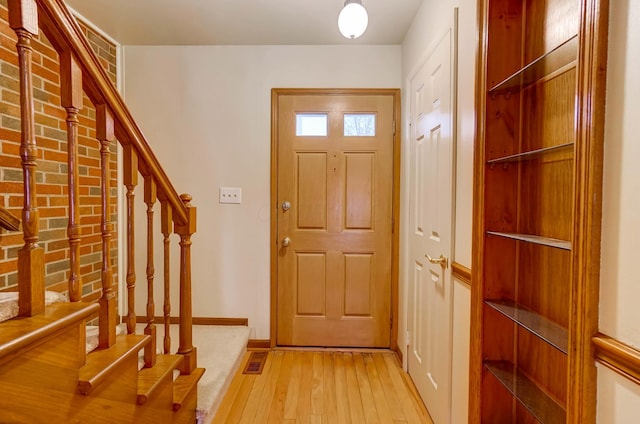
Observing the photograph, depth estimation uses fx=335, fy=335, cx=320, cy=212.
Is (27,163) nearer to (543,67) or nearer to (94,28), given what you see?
(543,67)

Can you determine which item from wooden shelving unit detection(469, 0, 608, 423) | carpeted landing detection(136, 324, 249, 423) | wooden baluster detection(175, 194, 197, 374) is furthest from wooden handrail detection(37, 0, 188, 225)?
wooden shelving unit detection(469, 0, 608, 423)

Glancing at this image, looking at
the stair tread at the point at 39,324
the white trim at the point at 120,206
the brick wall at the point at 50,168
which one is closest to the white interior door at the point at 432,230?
the stair tread at the point at 39,324

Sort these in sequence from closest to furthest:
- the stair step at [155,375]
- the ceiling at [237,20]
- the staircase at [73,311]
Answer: the staircase at [73,311], the stair step at [155,375], the ceiling at [237,20]

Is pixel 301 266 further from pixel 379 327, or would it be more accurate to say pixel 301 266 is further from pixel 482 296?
pixel 482 296

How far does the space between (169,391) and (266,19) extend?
2241 mm

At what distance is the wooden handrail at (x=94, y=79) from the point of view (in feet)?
2.99

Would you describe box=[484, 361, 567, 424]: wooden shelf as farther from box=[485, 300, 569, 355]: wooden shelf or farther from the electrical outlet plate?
the electrical outlet plate

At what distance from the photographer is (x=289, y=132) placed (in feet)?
8.61

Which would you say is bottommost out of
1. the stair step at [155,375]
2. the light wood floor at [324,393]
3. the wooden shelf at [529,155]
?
the light wood floor at [324,393]

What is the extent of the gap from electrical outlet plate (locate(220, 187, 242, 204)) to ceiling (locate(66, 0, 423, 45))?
3.71ft

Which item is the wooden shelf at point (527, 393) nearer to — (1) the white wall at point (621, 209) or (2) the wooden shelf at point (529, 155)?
(1) the white wall at point (621, 209)

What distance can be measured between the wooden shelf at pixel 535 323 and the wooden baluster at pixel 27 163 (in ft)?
4.31

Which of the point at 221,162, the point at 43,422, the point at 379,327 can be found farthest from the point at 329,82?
the point at 43,422

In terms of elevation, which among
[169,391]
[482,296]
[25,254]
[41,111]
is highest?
[41,111]
